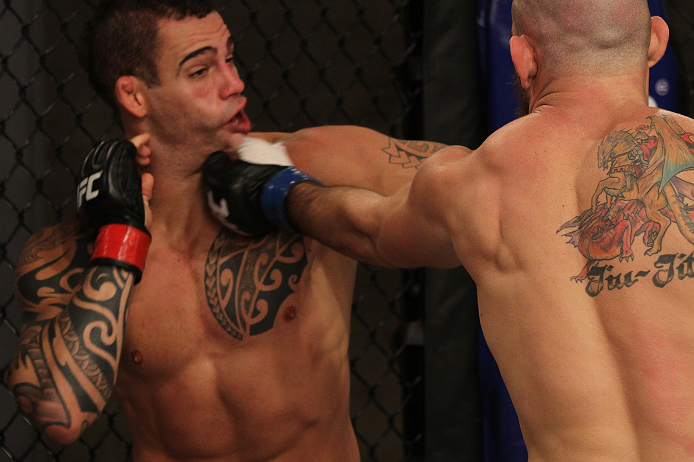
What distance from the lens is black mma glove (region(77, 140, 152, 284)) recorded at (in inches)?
50.6

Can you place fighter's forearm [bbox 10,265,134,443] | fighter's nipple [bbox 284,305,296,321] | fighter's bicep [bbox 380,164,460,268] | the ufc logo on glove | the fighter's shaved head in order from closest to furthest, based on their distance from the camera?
the fighter's shaved head
fighter's bicep [bbox 380,164,460,268]
fighter's forearm [bbox 10,265,134,443]
the ufc logo on glove
fighter's nipple [bbox 284,305,296,321]

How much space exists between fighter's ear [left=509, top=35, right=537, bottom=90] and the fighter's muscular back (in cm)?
9

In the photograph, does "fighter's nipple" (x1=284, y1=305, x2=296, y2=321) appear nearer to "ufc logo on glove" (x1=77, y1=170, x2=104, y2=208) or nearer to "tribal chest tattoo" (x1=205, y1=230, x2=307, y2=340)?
"tribal chest tattoo" (x1=205, y1=230, x2=307, y2=340)

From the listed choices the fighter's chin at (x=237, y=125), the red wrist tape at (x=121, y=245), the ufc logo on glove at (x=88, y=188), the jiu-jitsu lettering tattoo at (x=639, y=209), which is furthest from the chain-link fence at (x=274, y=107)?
the jiu-jitsu lettering tattoo at (x=639, y=209)

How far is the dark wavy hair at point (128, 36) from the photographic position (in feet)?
4.80

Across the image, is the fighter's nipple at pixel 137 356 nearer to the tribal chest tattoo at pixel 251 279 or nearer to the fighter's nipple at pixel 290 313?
the tribal chest tattoo at pixel 251 279

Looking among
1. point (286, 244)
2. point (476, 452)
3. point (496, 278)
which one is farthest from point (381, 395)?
point (496, 278)

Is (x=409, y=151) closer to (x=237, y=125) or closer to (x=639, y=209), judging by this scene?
(x=237, y=125)

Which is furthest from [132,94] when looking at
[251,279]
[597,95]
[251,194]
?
[597,95]

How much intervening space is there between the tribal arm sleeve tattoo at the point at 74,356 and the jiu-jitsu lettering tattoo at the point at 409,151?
549 millimetres

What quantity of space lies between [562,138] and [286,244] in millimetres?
648

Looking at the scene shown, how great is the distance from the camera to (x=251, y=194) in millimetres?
1383

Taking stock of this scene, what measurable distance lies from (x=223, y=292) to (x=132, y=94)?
0.43m

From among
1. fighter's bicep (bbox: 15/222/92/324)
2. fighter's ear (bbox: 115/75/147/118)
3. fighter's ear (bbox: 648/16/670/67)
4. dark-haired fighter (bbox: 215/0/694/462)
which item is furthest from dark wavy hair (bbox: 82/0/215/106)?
fighter's ear (bbox: 648/16/670/67)
